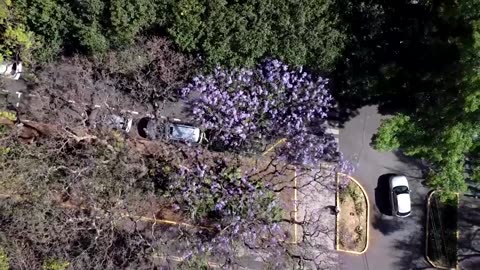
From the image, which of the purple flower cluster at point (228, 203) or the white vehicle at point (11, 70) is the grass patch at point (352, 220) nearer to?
the purple flower cluster at point (228, 203)

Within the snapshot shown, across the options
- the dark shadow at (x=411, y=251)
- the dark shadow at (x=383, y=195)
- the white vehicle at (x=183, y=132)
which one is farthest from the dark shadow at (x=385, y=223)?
the white vehicle at (x=183, y=132)

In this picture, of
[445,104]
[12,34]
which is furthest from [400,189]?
[12,34]

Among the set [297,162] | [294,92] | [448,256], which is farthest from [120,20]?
[448,256]

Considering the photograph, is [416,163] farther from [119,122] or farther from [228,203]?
[119,122]

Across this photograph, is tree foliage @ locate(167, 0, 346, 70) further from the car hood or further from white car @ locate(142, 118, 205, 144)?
the car hood

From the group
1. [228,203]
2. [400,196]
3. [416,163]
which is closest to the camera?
[228,203]

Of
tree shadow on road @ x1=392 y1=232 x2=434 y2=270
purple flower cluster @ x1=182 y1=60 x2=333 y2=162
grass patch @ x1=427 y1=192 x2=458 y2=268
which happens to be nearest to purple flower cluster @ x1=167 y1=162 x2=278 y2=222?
purple flower cluster @ x1=182 y1=60 x2=333 y2=162
